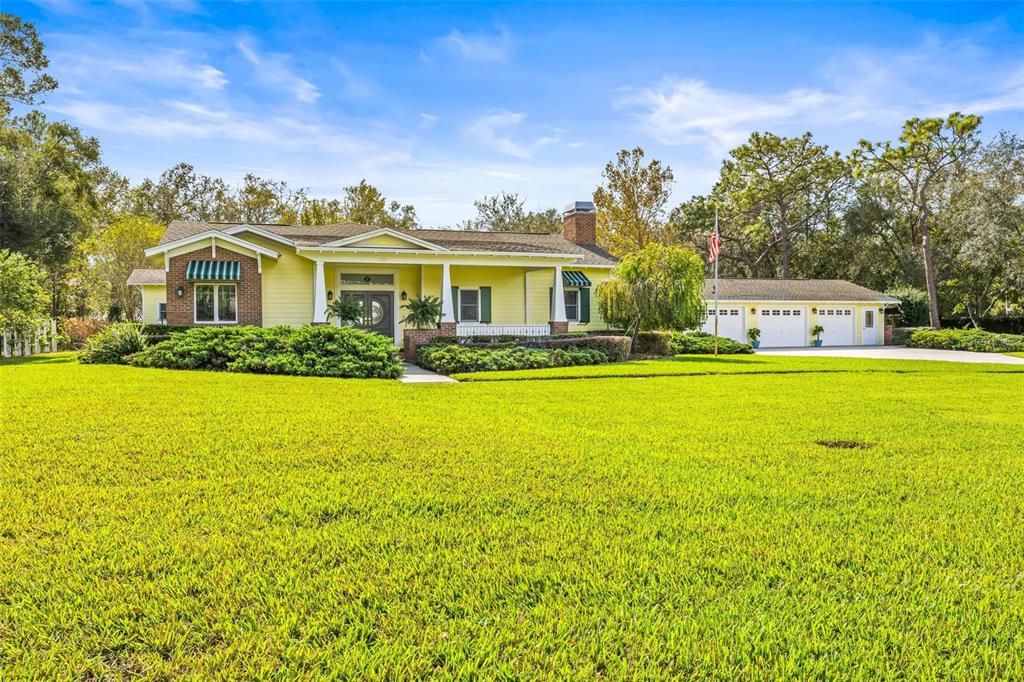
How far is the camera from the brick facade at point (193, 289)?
65.4ft

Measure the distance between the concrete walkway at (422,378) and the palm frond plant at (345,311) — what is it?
4.54m

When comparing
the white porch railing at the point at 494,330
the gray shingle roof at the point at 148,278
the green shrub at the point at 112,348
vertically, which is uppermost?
the gray shingle roof at the point at 148,278

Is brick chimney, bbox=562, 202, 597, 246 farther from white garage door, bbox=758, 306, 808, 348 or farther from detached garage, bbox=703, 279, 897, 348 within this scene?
white garage door, bbox=758, 306, 808, 348

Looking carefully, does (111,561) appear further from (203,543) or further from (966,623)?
(966,623)

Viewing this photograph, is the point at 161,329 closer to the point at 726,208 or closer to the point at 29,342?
the point at 29,342

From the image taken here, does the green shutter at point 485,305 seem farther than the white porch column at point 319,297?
Yes

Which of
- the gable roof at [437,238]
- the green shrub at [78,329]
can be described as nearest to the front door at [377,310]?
the gable roof at [437,238]

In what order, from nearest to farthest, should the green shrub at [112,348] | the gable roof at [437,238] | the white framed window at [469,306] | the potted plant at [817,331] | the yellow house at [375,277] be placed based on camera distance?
the green shrub at [112,348] < the yellow house at [375,277] < the gable roof at [437,238] < the white framed window at [469,306] < the potted plant at [817,331]

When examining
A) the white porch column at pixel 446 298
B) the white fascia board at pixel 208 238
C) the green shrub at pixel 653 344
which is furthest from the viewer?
the green shrub at pixel 653 344

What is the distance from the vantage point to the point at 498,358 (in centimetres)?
1666

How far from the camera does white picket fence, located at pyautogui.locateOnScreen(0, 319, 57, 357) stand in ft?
64.9

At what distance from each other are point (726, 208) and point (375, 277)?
31.7m

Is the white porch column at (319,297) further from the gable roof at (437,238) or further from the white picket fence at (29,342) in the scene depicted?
the white picket fence at (29,342)

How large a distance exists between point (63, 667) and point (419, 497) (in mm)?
2294
